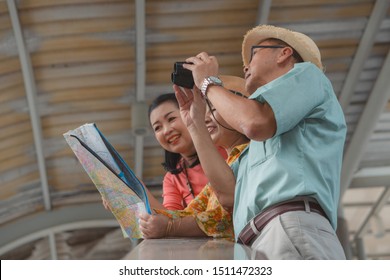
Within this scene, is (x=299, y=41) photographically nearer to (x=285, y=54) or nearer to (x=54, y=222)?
(x=285, y=54)

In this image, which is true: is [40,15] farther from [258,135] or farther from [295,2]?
[258,135]

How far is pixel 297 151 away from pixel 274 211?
0.22 metres

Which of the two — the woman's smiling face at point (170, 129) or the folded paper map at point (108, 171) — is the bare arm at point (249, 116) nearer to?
the folded paper map at point (108, 171)

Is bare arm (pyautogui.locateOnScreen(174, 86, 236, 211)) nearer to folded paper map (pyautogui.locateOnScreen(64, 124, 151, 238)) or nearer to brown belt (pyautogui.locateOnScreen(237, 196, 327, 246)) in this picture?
folded paper map (pyautogui.locateOnScreen(64, 124, 151, 238))

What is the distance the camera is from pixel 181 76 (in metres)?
2.73

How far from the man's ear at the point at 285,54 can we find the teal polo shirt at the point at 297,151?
0.74 feet

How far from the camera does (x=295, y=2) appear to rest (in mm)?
8188

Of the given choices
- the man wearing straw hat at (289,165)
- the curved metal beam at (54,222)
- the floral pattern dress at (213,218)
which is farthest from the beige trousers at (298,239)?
the curved metal beam at (54,222)

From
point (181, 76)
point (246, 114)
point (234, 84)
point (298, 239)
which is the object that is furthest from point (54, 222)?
point (298, 239)

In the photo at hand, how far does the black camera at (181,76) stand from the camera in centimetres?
270

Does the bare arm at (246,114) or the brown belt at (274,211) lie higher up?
the bare arm at (246,114)
